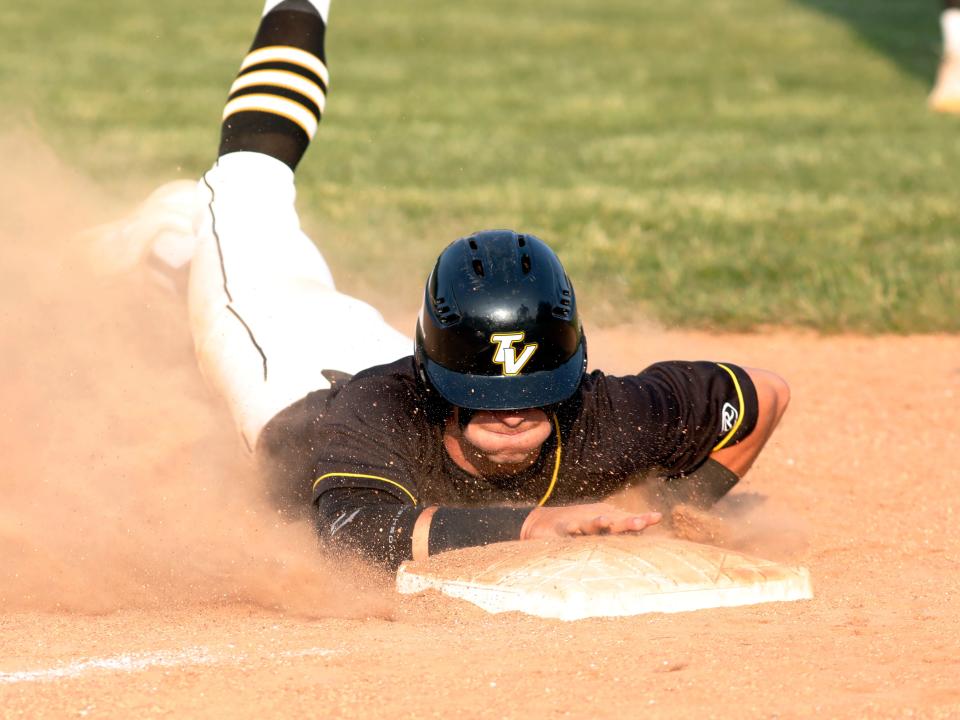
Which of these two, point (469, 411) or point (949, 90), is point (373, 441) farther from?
point (949, 90)

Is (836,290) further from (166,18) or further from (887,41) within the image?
(166,18)

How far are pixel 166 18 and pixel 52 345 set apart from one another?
13.6m

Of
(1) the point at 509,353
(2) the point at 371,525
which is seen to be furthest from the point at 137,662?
(1) the point at 509,353

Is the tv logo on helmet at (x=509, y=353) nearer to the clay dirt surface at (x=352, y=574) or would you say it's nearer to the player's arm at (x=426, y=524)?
the player's arm at (x=426, y=524)

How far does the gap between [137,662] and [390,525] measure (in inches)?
32.4

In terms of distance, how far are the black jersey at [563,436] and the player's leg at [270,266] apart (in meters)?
0.57

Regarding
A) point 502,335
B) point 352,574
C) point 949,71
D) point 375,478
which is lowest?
point 352,574

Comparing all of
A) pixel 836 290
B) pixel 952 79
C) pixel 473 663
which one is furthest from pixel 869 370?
pixel 952 79

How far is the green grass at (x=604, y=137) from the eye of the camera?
8.48 metres

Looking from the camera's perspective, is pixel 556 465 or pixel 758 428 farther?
pixel 758 428

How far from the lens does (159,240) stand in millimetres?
6090

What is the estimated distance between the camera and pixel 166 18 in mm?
18812

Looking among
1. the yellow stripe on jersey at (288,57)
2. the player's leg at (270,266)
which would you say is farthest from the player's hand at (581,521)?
the yellow stripe on jersey at (288,57)

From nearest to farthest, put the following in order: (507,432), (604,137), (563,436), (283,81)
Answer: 1. (507,432)
2. (563,436)
3. (283,81)
4. (604,137)
